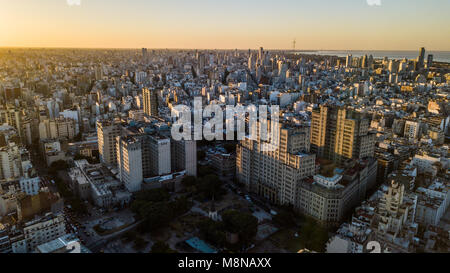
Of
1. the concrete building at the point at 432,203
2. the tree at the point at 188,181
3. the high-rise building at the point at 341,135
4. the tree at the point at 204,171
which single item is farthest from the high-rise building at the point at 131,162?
the concrete building at the point at 432,203

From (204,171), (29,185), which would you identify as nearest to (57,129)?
(29,185)

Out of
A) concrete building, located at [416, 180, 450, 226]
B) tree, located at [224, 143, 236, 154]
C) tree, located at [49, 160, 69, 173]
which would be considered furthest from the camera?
tree, located at [224, 143, 236, 154]

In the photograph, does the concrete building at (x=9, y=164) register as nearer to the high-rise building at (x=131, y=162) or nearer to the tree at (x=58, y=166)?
the tree at (x=58, y=166)

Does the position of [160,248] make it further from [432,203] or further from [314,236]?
[432,203]

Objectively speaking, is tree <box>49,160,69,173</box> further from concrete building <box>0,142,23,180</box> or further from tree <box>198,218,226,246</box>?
tree <box>198,218,226,246</box>

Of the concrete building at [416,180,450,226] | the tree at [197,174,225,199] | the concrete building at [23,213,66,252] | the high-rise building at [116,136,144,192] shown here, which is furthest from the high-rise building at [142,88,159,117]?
the concrete building at [416,180,450,226]
